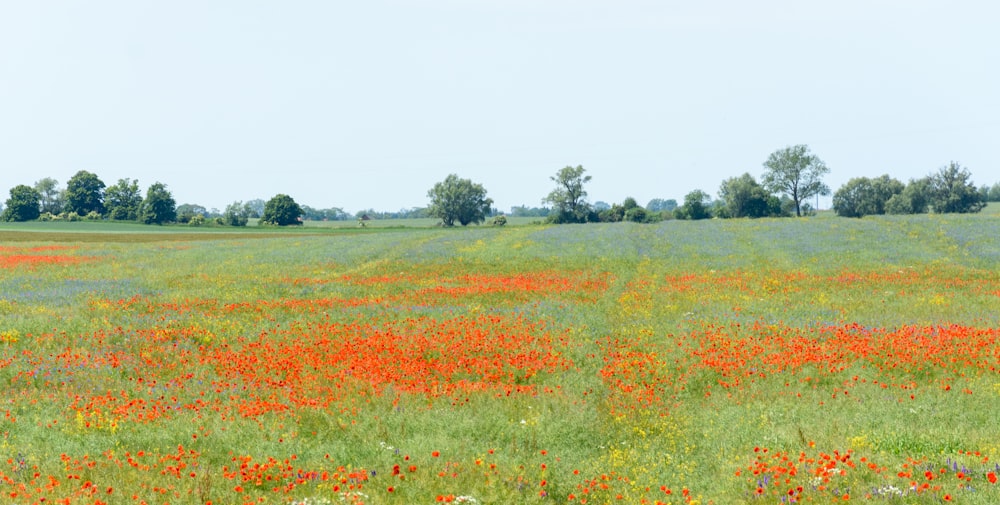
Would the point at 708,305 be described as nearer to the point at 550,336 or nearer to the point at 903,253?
the point at 550,336

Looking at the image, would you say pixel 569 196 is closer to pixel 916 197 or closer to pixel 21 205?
pixel 916 197

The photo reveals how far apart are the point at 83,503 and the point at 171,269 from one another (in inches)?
1386

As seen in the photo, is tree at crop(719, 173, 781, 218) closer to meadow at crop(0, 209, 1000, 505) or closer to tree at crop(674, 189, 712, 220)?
tree at crop(674, 189, 712, 220)

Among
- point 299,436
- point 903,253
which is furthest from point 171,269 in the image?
point 903,253

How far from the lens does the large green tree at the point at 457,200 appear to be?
152 meters

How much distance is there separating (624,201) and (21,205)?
139 meters

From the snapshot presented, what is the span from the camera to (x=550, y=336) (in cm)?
1919

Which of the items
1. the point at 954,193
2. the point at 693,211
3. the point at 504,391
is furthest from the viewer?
the point at 693,211

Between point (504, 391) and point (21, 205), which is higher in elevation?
point (21, 205)

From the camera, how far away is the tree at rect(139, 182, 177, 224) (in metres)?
148

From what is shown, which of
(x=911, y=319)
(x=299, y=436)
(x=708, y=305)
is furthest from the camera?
(x=708, y=305)

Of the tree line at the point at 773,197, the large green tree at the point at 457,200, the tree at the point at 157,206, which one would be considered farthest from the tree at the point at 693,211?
the tree at the point at 157,206

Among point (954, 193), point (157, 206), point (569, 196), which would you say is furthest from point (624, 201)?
point (157, 206)

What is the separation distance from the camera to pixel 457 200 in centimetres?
15200
